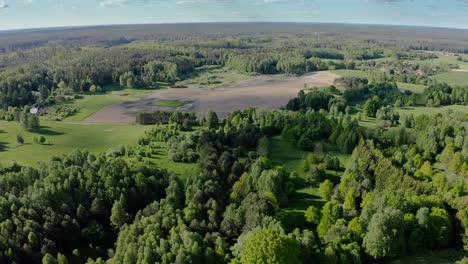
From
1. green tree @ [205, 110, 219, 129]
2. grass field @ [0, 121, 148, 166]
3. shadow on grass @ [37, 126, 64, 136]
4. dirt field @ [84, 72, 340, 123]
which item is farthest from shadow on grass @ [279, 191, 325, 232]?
shadow on grass @ [37, 126, 64, 136]

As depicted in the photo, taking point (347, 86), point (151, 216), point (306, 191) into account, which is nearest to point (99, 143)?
point (151, 216)

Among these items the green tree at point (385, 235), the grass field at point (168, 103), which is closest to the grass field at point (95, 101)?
the grass field at point (168, 103)

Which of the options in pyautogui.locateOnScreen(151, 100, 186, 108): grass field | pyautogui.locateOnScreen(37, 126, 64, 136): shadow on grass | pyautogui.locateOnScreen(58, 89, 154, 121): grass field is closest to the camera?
pyautogui.locateOnScreen(37, 126, 64, 136): shadow on grass

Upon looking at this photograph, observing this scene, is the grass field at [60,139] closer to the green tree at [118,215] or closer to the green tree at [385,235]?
the green tree at [118,215]

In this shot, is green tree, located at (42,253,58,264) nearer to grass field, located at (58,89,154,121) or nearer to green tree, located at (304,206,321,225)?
green tree, located at (304,206,321,225)

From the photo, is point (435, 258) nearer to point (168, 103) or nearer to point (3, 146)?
point (3, 146)

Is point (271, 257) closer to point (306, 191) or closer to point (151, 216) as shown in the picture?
point (151, 216)
